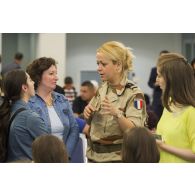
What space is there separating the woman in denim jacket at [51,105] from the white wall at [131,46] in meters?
12.7

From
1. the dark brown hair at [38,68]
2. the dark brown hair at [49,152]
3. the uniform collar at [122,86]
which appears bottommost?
the dark brown hair at [49,152]

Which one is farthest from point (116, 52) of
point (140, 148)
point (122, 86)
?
point (140, 148)

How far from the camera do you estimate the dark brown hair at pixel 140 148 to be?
2.91 meters

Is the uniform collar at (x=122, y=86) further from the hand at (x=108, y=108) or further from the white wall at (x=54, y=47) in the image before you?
the white wall at (x=54, y=47)

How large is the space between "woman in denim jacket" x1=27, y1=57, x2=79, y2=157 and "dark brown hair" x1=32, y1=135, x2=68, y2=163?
855mm

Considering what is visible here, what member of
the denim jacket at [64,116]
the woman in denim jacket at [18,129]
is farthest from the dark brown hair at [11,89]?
the denim jacket at [64,116]

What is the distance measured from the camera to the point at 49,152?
2994 mm

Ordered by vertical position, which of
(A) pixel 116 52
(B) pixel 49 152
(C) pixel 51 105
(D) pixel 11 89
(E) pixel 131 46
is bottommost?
(B) pixel 49 152

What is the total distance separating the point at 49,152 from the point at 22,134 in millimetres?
576

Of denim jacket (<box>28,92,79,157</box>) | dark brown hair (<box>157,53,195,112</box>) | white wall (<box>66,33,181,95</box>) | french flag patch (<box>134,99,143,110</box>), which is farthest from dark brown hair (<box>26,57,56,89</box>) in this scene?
white wall (<box>66,33,181,95</box>)

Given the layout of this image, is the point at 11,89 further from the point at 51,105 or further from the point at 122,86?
the point at 122,86
